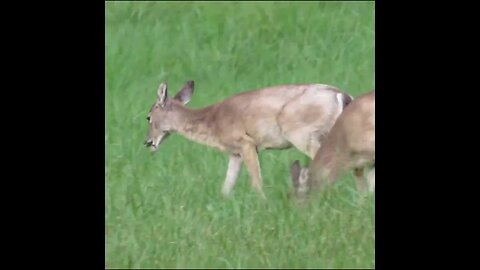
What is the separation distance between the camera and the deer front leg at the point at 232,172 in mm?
10208

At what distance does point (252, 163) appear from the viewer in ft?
35.6

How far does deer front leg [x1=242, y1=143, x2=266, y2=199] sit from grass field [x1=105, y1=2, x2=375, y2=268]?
79 millimetres

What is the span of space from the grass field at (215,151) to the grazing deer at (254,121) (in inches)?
5.4

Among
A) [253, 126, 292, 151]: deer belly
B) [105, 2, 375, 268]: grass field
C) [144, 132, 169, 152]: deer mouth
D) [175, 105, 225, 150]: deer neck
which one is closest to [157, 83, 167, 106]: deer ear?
[175, 105, 225, 150]: deer neck

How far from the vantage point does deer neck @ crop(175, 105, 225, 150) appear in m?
11.6

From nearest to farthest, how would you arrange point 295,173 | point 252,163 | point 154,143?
point 295,173 → point 252,163 → point 154,143

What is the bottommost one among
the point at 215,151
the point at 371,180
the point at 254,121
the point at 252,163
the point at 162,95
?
the point at 371,180

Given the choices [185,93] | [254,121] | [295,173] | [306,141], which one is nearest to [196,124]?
[185,93]

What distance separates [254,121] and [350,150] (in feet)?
3.89

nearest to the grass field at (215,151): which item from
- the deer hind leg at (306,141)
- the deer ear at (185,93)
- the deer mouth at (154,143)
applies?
the deer mouth at (154,143)

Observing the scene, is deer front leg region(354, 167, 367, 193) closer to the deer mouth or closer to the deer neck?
the deer neck

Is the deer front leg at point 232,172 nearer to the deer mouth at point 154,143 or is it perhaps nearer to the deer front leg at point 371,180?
the deer mouth at point 154,143

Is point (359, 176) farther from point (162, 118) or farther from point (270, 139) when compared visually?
point (162, 118)
